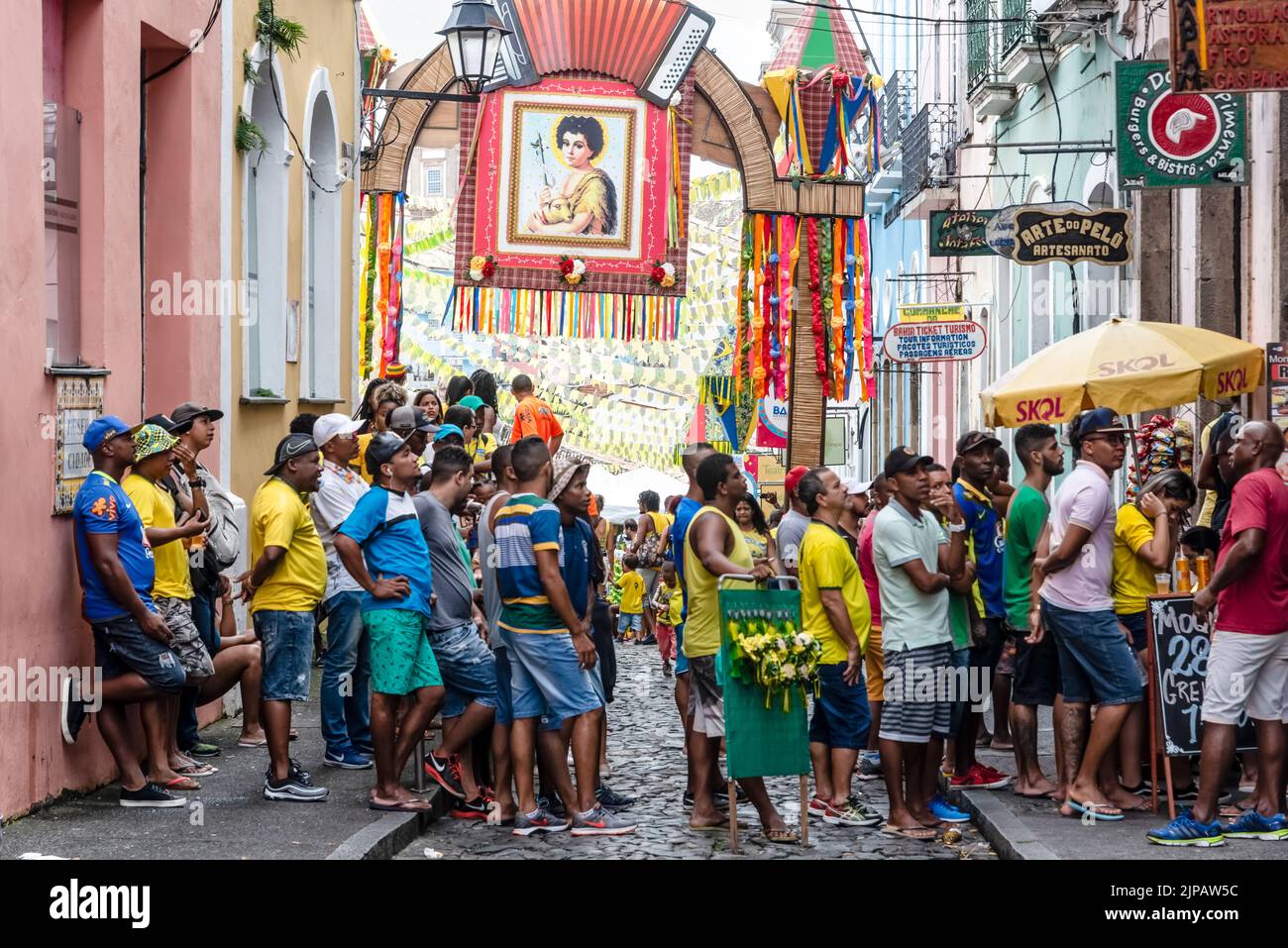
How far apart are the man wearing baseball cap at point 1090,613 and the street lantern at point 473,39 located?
7.09 metres

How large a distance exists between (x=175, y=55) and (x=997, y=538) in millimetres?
6312

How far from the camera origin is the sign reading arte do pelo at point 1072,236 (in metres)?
15.6

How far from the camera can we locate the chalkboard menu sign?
920cm

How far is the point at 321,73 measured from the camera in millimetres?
16359

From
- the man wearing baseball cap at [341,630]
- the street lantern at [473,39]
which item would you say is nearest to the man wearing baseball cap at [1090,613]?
the man wearing baseball cap at [341,630]

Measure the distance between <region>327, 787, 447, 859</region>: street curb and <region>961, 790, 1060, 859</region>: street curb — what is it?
294cm

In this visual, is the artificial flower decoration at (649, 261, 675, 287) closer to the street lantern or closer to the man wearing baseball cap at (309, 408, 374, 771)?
the street lantern

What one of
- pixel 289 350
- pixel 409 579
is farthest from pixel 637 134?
pixel 409 579

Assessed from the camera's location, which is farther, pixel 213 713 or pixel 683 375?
pixel 683 375

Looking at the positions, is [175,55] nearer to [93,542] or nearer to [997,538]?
[93,542]

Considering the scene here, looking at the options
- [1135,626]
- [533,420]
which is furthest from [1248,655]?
[533,420]

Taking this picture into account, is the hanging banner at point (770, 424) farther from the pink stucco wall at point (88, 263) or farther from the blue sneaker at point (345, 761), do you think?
the blue sneaker at point (345, 761)

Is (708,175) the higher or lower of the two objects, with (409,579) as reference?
A: higher
